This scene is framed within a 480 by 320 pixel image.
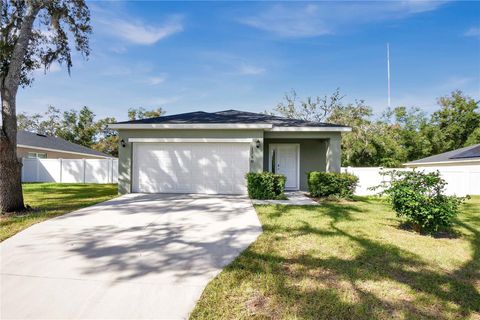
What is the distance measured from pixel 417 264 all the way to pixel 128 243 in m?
4.64

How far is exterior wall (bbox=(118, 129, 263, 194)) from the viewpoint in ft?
33.8

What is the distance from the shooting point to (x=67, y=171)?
55.3ft

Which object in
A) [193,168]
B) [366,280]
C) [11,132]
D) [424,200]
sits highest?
[11,132]

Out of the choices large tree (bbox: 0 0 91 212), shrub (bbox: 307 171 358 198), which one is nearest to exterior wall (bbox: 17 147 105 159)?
large tree (bbox: 0 0 91 212)

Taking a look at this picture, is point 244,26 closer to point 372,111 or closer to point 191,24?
point 191,24

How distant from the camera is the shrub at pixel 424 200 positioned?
5.00m

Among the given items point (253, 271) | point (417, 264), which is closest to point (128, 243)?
point (253, 271)

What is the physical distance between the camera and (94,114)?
119 feet

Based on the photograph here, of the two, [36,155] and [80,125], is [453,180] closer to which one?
[36,155]

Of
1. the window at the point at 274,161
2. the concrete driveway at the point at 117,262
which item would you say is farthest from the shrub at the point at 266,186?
the window at the point at 274,161

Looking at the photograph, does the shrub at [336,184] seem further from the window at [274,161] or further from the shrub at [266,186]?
the window at [274,161]

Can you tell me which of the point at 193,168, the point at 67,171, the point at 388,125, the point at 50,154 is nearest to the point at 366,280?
the point at 193,168

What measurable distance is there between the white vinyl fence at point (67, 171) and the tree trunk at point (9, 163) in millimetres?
10713

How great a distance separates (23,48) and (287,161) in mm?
10570
